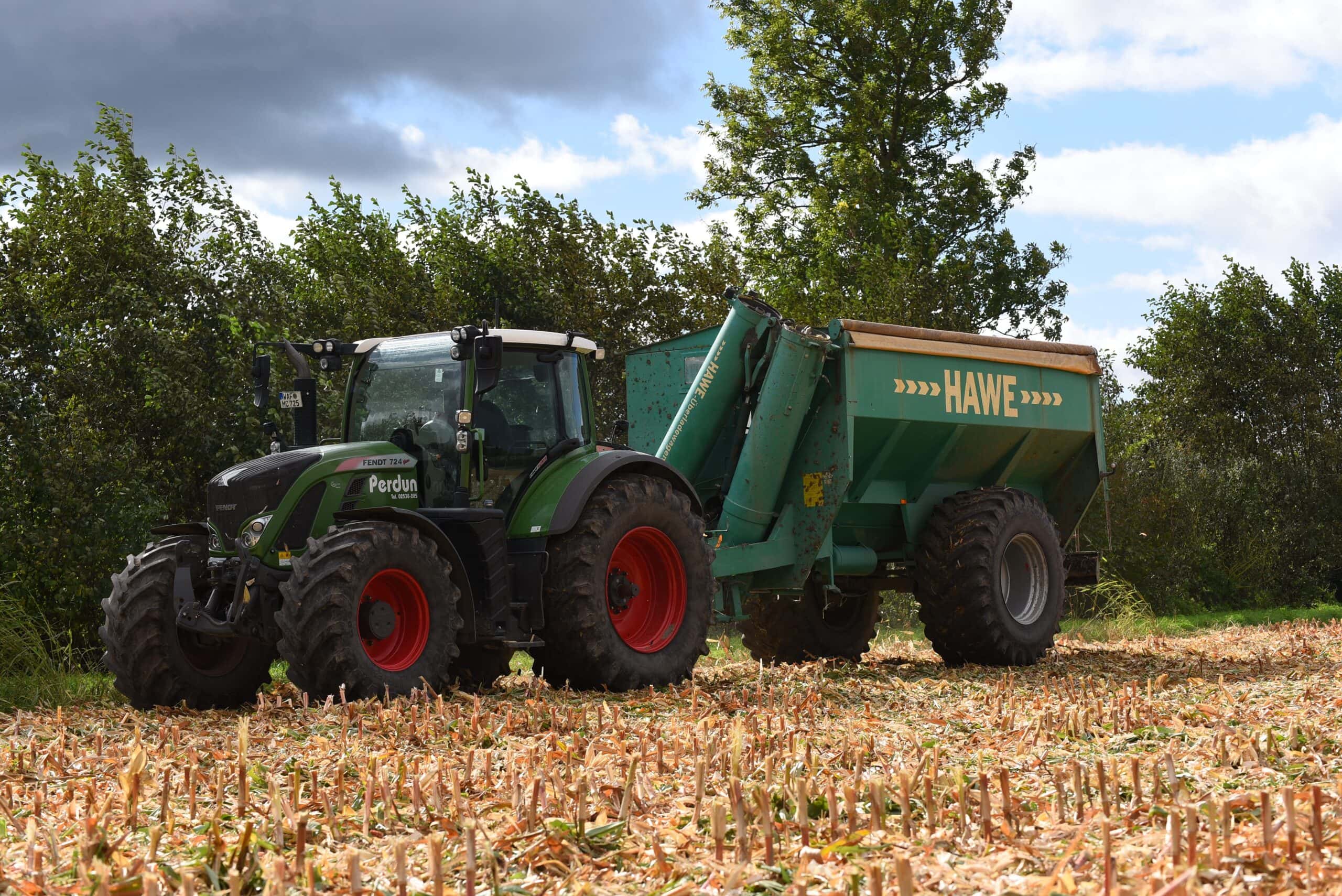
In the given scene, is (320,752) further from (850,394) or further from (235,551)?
(850,394)

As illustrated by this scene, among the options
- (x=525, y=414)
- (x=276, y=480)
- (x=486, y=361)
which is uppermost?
(x=486, y=361)

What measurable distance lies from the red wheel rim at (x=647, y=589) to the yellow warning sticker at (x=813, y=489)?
1418 millimetres

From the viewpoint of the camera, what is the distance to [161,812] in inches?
160

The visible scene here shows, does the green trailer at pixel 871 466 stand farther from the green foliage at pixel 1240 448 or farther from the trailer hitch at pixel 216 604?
the green foliage at pixel 1240 448

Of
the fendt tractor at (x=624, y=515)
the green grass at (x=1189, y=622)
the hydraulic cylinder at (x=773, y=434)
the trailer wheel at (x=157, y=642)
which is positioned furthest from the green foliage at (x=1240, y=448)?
the trailer wheel at (x=157, y=642)

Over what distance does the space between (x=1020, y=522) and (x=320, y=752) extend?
6.57 metres

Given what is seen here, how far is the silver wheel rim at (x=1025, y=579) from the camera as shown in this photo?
1072 centimetres

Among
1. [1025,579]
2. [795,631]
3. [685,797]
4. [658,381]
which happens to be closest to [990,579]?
[1025,579]

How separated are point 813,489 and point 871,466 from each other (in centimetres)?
64

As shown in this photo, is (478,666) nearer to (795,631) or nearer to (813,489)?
(813,489)

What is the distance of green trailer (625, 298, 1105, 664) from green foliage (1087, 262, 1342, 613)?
39.9 ft

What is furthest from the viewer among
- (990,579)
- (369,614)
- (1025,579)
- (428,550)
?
(1025,579)

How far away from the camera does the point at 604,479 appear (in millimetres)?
8320

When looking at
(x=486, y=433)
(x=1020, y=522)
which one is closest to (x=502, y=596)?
(x=486, y=433)
